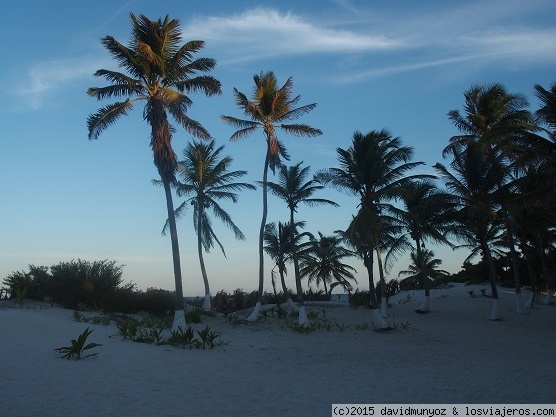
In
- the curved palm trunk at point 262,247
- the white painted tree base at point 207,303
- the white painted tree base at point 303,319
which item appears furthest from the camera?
the white painted tree base at point 207,303

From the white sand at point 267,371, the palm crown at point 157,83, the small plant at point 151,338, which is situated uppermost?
the palm crown at point 157,83

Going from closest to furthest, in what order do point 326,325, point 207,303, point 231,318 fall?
point 326,325 < point 231,318 < point 207,303

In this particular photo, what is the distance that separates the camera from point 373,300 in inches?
900

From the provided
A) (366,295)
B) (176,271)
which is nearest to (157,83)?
(176,271)

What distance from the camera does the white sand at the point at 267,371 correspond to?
30.5ft

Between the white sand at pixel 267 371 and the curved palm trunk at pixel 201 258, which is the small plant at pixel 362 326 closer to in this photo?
the white sand at pixel 267 371

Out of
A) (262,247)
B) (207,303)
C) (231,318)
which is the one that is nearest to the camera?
(231,318)

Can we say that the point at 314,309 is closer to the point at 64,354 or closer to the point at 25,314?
the point at 25,314

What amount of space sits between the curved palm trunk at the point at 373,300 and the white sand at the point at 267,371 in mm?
645

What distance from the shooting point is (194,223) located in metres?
30.3

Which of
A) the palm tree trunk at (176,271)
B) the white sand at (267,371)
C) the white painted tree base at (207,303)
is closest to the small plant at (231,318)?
the white sand at (267,371)

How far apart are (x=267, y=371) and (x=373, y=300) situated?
10711 mm

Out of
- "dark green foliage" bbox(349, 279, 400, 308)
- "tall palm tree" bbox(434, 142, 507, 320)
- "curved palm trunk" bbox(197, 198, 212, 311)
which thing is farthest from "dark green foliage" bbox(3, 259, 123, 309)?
"tall palm tree" bbox(434, 142, 507, 320)

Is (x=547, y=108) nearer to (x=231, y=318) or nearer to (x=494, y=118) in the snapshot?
(x=494, y=118)
